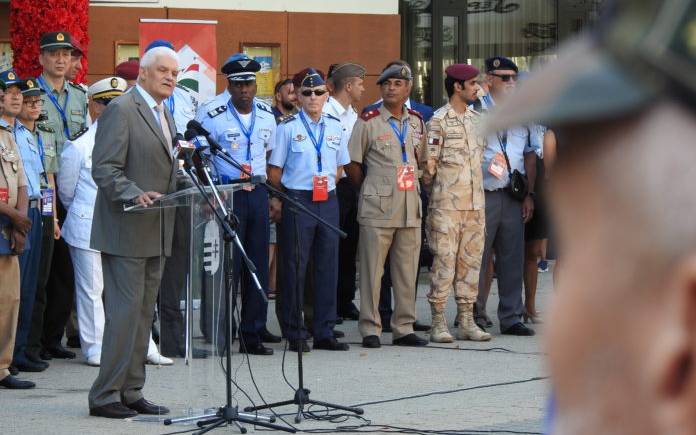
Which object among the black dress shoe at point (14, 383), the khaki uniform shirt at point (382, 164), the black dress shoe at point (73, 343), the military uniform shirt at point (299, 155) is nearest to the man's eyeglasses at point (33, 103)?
the military uniform shirt at point (299, 155)

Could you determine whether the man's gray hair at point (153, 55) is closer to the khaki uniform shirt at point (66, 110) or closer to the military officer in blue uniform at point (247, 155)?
the military officer in blue uniform at point (247, 155)

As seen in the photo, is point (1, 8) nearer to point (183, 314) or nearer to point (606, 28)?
point (183, 314)

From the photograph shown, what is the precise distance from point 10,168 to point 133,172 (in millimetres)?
1579

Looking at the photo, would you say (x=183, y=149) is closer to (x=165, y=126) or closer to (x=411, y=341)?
(x=165, y=126)

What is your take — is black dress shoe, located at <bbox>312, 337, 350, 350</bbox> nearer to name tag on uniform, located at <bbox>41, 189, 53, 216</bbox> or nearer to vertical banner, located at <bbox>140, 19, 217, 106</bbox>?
name tag on uniform, located at <bbox>41, 189, 53, 216</bbox>

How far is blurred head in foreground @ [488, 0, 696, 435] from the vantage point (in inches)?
23.2

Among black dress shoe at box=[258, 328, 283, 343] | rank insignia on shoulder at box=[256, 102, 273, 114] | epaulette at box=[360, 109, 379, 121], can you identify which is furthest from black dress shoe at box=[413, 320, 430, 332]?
rank insignia on shoulder at box=[256, 102, 273, 114]

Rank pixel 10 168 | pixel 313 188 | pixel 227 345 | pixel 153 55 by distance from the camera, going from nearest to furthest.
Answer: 1. pixel 227 345
2. pixel 153 55
3. pixel 10 168
4. pixel 313 188

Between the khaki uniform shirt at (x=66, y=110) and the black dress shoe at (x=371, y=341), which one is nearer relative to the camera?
the khaki uniform shirt at (x=66, y=110)

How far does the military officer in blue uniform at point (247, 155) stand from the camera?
970 centimetres

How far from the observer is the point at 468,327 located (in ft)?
34.5

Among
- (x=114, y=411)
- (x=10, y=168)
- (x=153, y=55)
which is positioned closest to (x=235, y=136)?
(x=10, y=168)

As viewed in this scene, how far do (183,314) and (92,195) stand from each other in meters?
2.40

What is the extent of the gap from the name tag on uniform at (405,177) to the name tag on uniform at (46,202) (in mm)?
2738
